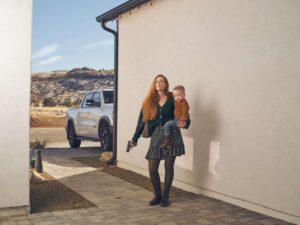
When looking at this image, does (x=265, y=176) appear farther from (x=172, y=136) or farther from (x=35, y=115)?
(x=35, y=115)

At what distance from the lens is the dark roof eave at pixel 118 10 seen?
8982 millimetres

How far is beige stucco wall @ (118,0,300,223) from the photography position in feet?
17.7

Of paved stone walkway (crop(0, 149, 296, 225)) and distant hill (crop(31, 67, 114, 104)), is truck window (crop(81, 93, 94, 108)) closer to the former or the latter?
paved stone walkway (crop(0, 149, 296, 225))

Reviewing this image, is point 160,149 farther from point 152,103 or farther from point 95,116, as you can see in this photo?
point 95,116

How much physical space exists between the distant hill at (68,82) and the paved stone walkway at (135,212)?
5051cm

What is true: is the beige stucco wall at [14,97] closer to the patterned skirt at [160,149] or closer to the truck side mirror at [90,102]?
the patterned skirt at [160,149]

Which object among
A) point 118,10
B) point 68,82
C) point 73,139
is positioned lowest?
point 73,139

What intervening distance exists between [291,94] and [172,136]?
172 centimetres

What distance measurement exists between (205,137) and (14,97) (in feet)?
9.96

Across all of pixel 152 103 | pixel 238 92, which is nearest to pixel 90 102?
pixel 152 103

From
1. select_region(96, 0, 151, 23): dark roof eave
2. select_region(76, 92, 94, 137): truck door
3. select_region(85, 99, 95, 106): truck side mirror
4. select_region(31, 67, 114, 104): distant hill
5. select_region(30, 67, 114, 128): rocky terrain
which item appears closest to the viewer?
select_region(96, 0, 151, 23): dark roof eave

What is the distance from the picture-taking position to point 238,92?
622 cm

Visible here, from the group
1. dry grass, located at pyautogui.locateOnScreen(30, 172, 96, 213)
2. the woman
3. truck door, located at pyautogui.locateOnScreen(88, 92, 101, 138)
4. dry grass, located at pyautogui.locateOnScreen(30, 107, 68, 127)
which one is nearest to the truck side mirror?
truck door, located at pyautogui.locateOnScreen(88, 92, 101, 138)

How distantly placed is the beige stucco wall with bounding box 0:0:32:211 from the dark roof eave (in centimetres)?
379
